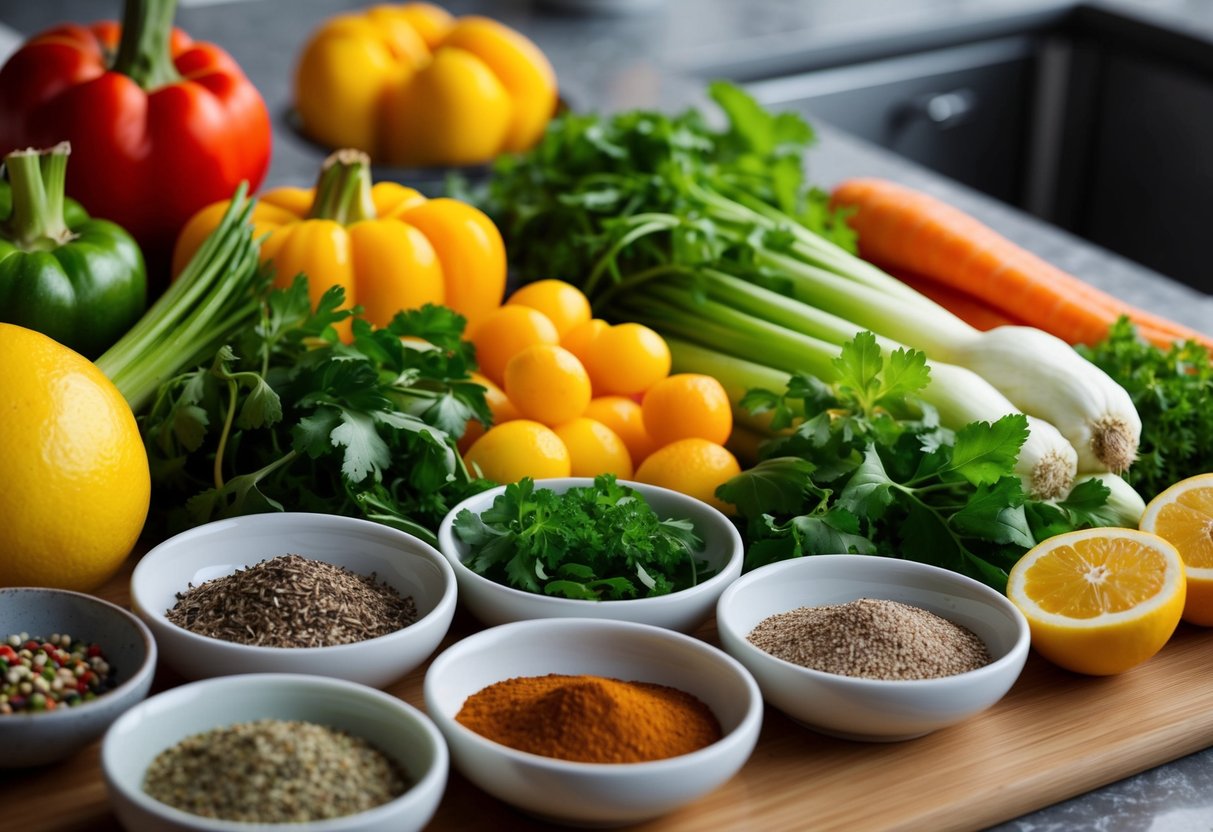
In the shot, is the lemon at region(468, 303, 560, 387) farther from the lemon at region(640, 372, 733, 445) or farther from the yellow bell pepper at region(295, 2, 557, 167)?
the yellow bell pepper at region(295, 2, 557, 167)

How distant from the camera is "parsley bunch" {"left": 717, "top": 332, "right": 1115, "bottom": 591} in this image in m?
1.11

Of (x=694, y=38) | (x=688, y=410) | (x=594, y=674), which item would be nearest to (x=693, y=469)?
(x=688, y=410)

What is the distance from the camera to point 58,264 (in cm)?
124

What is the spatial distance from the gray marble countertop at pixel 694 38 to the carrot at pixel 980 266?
288 millimetres

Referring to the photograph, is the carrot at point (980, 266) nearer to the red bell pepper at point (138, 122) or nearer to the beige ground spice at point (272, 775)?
the red bell pepper at point (138, 122)

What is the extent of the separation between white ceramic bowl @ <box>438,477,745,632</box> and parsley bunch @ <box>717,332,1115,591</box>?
0.03m

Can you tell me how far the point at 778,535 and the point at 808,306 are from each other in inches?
16.7

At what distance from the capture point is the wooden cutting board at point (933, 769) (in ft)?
2.89

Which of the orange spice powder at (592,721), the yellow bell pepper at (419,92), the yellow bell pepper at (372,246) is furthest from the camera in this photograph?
the yellow bell pepper at (419,92)

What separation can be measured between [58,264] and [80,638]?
1.46 ft

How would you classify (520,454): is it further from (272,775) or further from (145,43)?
A: (145,43)

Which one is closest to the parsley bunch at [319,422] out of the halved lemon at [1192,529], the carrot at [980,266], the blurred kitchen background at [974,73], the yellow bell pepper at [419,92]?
the halved lemon at [1192,529]

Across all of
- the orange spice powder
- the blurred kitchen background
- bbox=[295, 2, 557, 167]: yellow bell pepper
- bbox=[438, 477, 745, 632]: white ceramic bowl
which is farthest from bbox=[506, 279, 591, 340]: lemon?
the blurred kitchen background

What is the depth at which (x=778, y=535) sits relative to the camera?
3.71 feet
